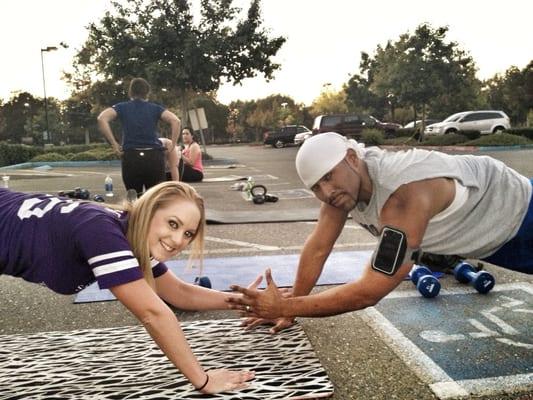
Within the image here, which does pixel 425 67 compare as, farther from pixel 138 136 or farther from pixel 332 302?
pixel 332 302

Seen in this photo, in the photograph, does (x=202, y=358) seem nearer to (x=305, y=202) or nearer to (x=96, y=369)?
(x=96, y=369)

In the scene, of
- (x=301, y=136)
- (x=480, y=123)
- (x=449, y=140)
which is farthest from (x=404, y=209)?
(x=301, y=136)

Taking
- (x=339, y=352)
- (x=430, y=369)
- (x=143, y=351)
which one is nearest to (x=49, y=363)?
(x=143, y=351)

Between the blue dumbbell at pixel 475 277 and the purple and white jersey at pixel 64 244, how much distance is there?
9.34 feet

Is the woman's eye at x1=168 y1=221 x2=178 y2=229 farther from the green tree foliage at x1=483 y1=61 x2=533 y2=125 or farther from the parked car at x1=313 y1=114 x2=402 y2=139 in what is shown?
the green tree foliage at x1=483 y1=61 x2=533 y2=125

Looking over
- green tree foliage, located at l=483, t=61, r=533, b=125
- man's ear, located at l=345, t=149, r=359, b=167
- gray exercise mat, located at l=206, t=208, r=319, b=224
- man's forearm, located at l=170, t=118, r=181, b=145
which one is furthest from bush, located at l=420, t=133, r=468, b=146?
green tree foliage, located at l=483, t=61, r=533, b=125

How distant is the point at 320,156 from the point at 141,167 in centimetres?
424

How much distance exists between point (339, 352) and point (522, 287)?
6.56ft

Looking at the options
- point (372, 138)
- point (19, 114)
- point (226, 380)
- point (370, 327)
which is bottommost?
point (370, 327)

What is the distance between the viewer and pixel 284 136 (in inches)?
1462

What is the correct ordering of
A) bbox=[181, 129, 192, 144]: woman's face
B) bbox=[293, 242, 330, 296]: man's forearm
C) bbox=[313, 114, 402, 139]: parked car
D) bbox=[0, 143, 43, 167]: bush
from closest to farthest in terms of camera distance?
bbox=[293, 242, 330, 296]: man's forearm, bbox=[181, 129, 192, 144]: woman's face, bbox=[0, 143, 43, 167]: bush, bbox=[313, 114, 402, 139]: parked car

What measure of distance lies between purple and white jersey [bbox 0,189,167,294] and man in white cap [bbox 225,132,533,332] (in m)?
0.77

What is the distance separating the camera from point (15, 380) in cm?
248

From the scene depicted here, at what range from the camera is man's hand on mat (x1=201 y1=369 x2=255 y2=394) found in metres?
2.24
